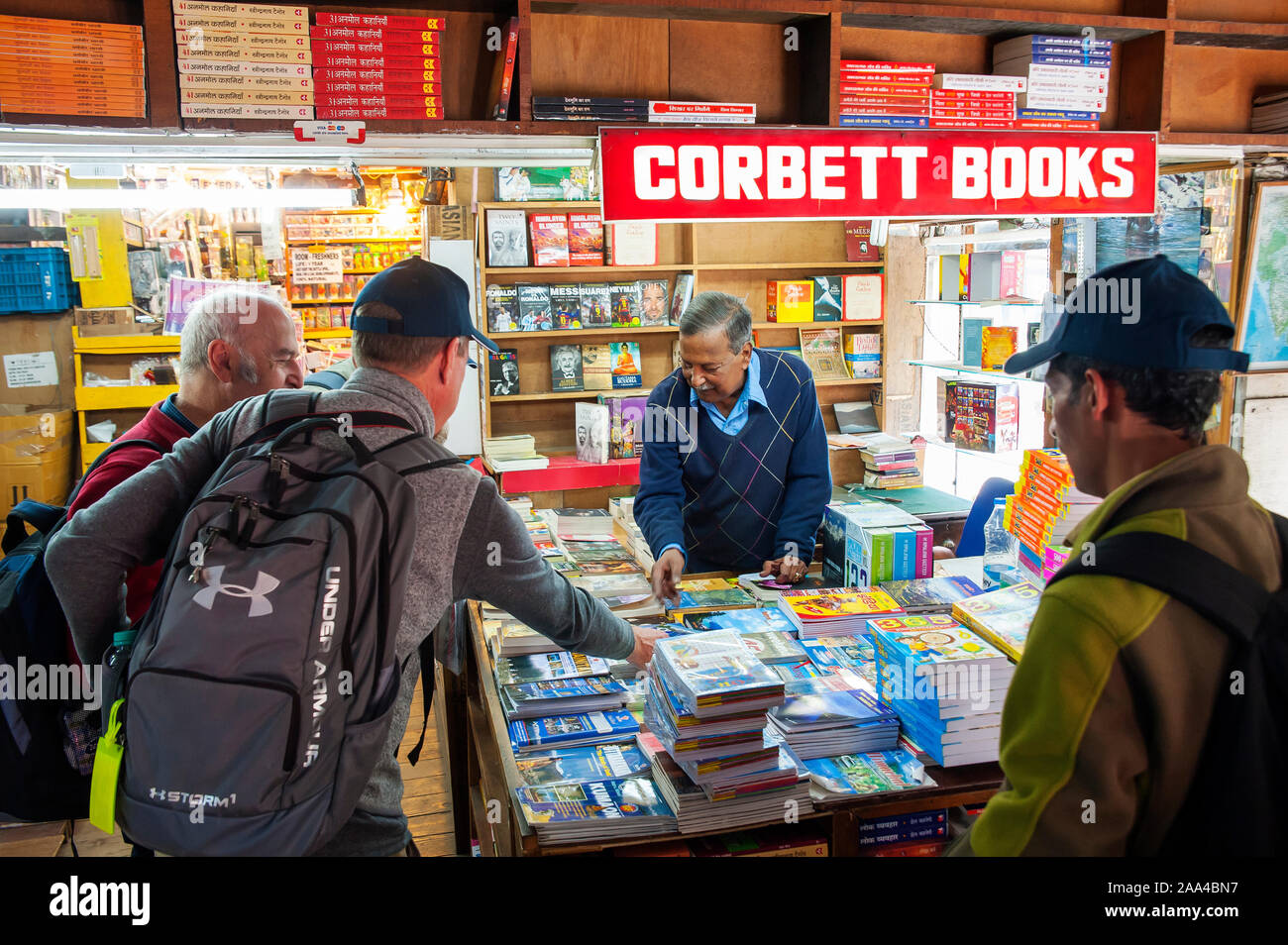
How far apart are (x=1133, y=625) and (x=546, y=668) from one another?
1571mm

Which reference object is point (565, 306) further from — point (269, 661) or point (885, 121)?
point (269, 661)

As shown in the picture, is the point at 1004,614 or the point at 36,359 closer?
the point at 1004,614

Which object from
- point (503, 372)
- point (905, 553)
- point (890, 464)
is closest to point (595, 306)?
point (503, 372)

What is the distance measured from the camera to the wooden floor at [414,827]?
3.35m

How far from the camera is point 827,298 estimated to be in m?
6.58

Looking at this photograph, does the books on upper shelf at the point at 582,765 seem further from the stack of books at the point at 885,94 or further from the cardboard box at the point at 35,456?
the cardboard box at the point at 35,456

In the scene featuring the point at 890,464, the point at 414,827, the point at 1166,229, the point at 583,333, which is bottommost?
the point at 414,827

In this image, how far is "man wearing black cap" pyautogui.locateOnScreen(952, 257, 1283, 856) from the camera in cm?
115

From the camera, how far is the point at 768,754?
1.83 metres

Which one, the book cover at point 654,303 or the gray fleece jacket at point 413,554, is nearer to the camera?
the gray fleece jacket at point 413,554

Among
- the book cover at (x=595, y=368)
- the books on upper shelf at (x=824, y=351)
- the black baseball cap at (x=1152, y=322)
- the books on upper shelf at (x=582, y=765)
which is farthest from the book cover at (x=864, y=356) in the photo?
the black baseball cap at (x=1152, y=322)

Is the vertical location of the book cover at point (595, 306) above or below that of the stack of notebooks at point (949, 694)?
above

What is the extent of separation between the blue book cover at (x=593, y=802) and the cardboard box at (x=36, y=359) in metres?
6.77
